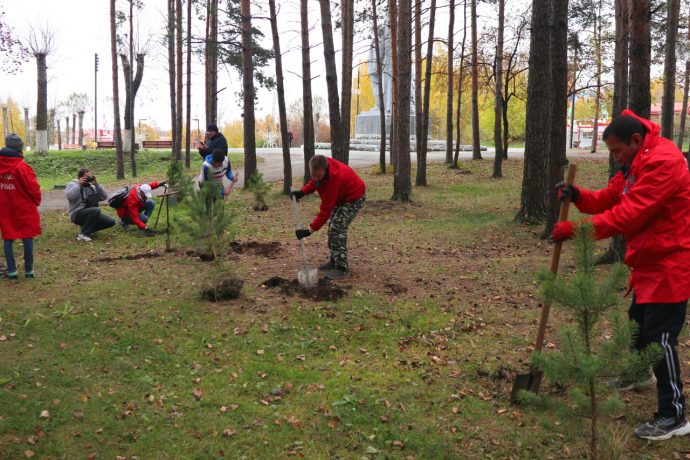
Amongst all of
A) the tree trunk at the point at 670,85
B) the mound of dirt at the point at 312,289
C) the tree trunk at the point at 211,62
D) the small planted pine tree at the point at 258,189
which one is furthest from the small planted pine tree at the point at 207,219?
the tree trunk at the point at 211,62

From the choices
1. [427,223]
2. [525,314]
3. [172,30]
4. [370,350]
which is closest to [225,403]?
[370,350]

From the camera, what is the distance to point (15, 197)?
7395 millimetres

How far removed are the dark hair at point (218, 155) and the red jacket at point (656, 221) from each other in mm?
8305

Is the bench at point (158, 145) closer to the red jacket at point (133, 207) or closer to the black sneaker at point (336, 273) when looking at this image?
the red jacket at point (133, 207)

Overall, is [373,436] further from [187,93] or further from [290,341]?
[187,93]

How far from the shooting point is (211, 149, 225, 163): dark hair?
10.7 m

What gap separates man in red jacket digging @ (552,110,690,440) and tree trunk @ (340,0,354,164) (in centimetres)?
1116

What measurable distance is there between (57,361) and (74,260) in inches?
171

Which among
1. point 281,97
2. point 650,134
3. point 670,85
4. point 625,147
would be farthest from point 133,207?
point 670,85

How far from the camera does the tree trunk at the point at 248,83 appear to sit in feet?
50.6

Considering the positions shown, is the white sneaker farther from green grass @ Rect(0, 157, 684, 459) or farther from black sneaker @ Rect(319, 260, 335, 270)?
black sneaker @ Rect(319, 260, 335, 270)

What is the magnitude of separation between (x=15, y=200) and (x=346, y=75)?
1087 centimetres

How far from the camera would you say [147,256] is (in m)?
9.30

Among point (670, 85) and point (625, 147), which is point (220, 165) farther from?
point (670, 85)
